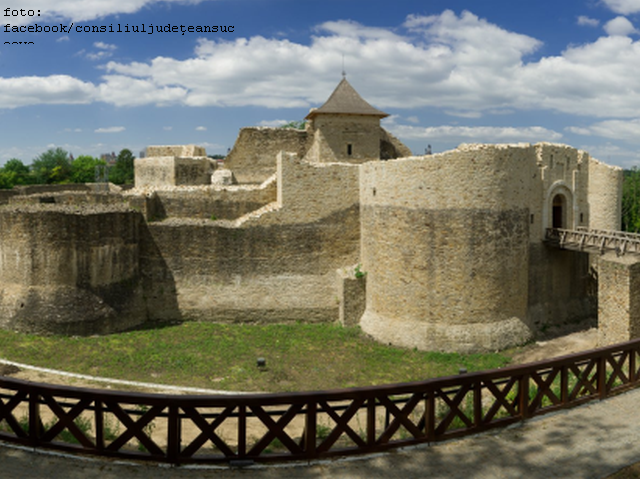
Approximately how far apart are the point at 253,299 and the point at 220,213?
3.39 m

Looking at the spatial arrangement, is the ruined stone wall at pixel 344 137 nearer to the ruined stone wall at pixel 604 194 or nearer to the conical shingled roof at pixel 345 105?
the conical shingled roof at pixel 345 105

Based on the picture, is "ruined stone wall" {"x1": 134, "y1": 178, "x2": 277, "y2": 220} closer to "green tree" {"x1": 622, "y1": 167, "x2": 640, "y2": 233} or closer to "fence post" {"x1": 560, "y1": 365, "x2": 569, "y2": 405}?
"fence post" {"x1": 560, "y1": 365, "x2": 569, "y2": 405}

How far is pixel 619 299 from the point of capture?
543 inches

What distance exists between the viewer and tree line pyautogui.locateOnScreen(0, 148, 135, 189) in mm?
68094

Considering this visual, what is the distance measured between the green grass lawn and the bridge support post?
284cm

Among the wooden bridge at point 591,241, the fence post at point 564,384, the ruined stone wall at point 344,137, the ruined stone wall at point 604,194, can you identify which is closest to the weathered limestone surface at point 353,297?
the wooden bridge at point 591,241

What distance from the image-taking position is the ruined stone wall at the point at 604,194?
19.1 metres

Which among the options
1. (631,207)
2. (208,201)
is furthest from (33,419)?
(631,207)

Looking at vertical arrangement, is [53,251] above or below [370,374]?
above

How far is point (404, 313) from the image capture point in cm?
1566

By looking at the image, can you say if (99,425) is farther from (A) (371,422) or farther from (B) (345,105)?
(B) (345,105)

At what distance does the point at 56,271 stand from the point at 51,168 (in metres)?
66.6

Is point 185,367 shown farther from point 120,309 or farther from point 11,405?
point 11,405

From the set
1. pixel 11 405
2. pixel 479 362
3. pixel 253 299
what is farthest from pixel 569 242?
pixel 11 405
